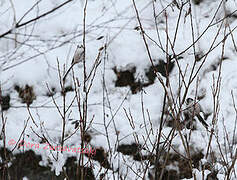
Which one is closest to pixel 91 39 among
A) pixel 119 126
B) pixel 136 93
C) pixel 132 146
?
pixel 136 93

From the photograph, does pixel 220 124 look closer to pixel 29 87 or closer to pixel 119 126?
pixel 119 126

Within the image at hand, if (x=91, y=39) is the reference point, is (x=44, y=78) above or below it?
below

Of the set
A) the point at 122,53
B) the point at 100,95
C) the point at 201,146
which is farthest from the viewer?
the point at 122,53

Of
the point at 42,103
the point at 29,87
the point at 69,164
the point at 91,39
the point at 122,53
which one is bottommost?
the point at 69,164

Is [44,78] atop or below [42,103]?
atop

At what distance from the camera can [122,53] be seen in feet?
9.82

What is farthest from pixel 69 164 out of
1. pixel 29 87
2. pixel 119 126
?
pixel 29 87

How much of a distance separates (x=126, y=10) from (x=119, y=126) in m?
1.68

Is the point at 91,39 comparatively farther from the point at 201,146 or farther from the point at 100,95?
the point at 201,146

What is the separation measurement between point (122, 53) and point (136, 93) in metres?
0.54

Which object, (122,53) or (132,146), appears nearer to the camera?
(132,146)

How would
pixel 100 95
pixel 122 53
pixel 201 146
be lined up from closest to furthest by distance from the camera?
pixel 201 146, pixel 100 95, pixel 122 53

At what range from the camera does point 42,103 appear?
274 cm

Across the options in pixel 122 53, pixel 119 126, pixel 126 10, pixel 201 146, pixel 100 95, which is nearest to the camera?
pixel 201 146
